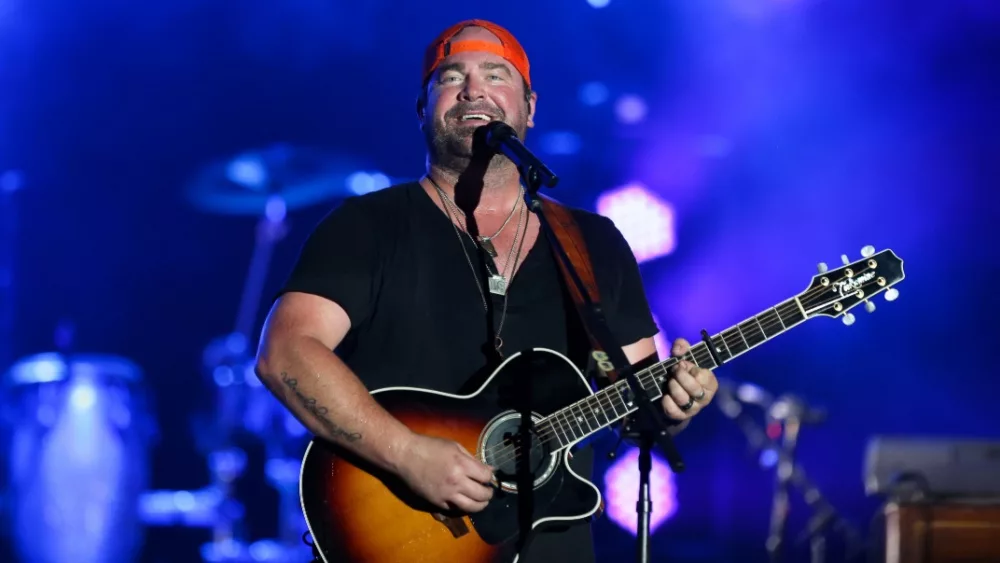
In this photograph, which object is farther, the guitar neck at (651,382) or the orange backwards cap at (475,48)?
the orange backwards cap at (475,48)

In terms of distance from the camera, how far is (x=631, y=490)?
7.65 m

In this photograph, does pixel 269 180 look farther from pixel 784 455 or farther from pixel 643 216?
pixel 784 455

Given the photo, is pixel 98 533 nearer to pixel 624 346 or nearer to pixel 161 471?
pixel 161 471

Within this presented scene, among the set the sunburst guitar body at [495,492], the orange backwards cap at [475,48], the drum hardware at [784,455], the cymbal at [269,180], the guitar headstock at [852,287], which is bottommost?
the sunburst guitar body at [495,492]

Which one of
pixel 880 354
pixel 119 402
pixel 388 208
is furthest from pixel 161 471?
pixel 880 354

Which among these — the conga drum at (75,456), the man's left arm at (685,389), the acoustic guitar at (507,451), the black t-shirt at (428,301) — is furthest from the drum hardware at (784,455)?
the conga drum at (75,456)

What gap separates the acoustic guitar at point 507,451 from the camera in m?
2.78

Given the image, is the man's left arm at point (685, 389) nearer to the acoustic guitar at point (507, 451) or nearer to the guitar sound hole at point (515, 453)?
the acoustic guitar at point (507, 451)

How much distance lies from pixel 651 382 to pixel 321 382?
3.22ft

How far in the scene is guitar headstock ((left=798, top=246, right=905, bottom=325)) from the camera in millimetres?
3076

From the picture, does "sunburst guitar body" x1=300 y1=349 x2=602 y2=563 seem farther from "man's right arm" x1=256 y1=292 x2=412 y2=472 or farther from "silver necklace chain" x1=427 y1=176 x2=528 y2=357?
"silver necklace chain" x1=427 y1=176 x2=528 y2=357

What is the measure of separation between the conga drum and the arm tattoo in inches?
177

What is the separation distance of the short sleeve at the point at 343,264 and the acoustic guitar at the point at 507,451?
1.05ft

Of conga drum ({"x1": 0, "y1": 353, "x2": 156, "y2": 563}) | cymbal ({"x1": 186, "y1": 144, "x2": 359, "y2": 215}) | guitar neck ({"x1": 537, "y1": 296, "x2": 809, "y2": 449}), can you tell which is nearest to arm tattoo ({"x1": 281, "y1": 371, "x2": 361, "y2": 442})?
guitar neck ({"x1": 537, "y1": 296, "x2": 809, "y2": 449})
